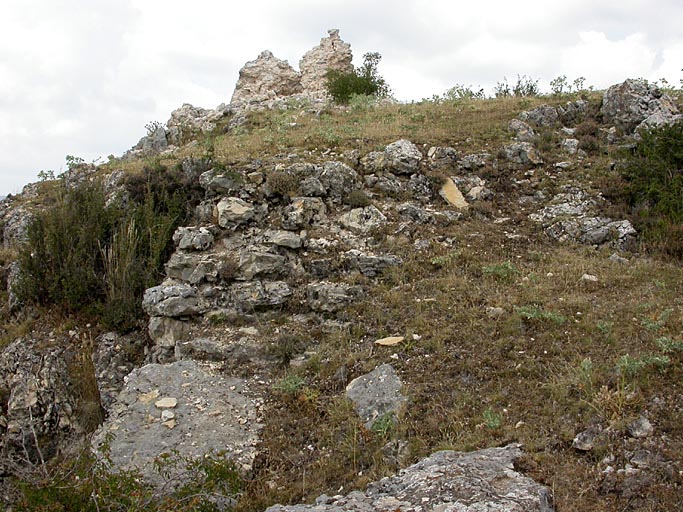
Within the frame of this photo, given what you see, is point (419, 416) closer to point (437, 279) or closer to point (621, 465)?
point (621, 465)

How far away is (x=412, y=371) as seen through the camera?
6703 mm

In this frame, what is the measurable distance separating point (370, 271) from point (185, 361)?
3.27m

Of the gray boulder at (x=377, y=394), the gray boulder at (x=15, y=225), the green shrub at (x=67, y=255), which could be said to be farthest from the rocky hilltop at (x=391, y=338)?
the green shrub at (x=67, y=255)

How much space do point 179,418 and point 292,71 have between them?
23059mm

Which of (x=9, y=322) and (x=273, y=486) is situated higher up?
(x=9, y=322)

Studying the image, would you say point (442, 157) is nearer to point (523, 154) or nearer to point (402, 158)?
point (402, 158)

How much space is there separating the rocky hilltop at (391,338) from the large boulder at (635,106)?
2.3 inches

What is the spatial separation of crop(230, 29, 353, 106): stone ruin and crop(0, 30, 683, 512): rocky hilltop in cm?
1306

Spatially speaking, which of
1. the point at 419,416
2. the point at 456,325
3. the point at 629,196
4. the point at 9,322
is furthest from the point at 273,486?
the point at 629,196

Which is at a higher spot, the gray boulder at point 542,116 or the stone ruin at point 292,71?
the stone ruin at point 292,71

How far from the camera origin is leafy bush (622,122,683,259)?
30.6 ft

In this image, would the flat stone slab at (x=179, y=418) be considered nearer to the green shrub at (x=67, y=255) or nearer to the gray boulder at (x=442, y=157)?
the green shrub at (x=67, y=255)

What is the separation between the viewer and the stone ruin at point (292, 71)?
85.5 feet

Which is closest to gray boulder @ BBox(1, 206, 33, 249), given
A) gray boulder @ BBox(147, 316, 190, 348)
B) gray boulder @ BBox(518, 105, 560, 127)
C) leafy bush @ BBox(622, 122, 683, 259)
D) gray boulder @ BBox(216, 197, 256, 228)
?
gray boulder @ BBox(216, 197, 256, 228)
